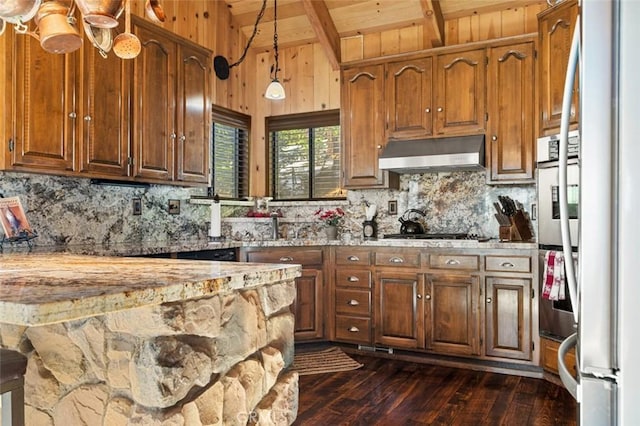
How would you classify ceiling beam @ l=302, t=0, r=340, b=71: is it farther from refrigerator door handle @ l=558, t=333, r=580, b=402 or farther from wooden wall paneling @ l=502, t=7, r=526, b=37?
refrigerator door handle @ l=558, t=333, r=580, b=402

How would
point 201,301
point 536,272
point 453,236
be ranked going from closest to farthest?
point 201,301 < point 536,272 < point 453,236

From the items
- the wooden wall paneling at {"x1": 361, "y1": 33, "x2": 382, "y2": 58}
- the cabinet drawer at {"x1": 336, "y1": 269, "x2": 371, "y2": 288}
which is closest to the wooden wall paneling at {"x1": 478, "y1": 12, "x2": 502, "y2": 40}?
the wooden wall paneling at {"x1": 361, "y1": 33, "x2": 382, "y2": 58}

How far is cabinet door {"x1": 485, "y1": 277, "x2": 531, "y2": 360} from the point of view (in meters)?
3.35

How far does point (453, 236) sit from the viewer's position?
3.93 m

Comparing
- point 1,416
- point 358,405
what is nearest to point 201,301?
point 1,416

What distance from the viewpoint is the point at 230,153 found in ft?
16.0

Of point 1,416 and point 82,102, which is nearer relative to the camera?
point 1,416

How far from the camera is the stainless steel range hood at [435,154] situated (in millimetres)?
3744

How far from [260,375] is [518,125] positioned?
3146 millimetres

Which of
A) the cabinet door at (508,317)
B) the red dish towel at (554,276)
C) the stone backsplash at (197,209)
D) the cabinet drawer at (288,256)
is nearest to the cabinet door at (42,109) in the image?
the stone backsplash at (197,209)

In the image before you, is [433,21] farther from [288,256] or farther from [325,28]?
[288,256]

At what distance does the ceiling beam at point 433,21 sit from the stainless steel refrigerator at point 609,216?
133 inches

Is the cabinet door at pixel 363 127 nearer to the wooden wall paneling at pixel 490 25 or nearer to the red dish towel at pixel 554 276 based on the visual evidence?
the wooden wall paneling at pixel 490 25

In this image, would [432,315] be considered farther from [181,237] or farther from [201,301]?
[201,301]
